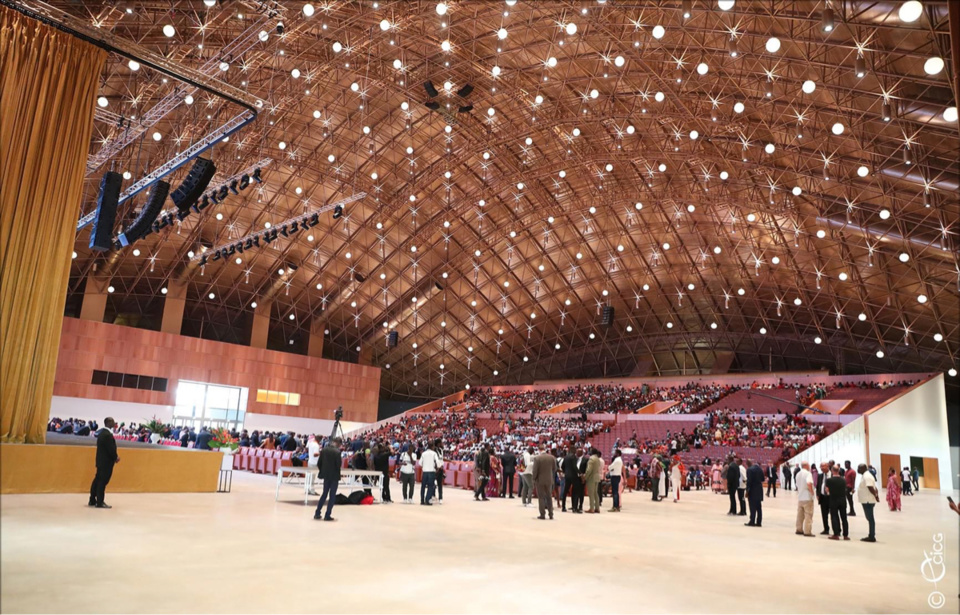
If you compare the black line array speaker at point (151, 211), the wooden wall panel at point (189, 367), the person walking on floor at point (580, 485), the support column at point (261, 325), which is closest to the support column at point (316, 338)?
the wooden wall panel at point (189, 367)

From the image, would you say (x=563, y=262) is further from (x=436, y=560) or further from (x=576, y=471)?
(x=436, y=560)

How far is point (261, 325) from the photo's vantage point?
46500mm

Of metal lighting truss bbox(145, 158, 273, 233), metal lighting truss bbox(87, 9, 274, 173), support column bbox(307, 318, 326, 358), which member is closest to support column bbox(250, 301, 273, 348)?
support column bbox(307, 318, 326, 358)

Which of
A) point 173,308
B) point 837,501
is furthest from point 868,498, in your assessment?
point 173,308

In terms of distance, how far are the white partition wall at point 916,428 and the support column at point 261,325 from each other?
126 feet

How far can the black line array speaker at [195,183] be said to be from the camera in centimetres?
2136

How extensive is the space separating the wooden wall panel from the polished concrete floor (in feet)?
99.2

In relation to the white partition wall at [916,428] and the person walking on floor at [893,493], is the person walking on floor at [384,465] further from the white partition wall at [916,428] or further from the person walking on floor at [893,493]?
the white partition wall at [916,428]

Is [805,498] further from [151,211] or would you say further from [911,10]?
[151,211]

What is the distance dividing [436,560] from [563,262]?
1532 inches

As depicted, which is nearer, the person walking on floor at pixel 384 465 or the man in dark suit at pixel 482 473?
the person walking on floor at pixel 384 465

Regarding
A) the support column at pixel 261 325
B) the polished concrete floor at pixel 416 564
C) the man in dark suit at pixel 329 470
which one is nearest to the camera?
the polished concrete floor at pixel 416 564

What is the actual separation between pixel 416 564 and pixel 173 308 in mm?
40571

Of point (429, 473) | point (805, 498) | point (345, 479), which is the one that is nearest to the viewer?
point (805, 498)
